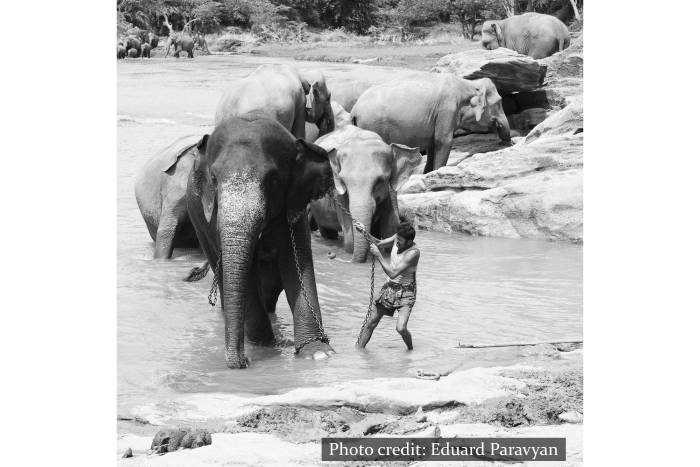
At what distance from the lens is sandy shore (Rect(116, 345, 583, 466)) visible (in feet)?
16.7

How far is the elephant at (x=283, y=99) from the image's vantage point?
12258mm

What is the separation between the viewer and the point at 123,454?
519cm

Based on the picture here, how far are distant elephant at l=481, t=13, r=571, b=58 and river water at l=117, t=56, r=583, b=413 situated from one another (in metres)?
8.76

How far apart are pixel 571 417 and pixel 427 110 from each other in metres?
9.75

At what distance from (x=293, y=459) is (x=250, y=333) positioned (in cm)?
215

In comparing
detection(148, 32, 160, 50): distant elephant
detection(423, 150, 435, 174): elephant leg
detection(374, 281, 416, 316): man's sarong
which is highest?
detection(148, 32, 160, 50): distant elephant

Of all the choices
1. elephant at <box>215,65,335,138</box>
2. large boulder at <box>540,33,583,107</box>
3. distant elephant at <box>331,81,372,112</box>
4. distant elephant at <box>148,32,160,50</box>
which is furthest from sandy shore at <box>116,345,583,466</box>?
distant elephant at <box>148,32,160,50</box>

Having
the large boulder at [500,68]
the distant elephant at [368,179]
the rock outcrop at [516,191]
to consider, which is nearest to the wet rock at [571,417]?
the distant elephant at [368,179]

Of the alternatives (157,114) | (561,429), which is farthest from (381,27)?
(561,429)

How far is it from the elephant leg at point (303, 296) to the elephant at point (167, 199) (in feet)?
8.73

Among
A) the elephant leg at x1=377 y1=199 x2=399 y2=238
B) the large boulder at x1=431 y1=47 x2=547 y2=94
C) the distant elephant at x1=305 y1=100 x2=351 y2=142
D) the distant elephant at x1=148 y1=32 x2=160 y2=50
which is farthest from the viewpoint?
the distant elephant at x1=148 y1=32 x2=160 y2=50

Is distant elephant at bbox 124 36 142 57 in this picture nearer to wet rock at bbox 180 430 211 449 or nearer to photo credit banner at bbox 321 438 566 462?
wet rock at bbox 180 430 211 449

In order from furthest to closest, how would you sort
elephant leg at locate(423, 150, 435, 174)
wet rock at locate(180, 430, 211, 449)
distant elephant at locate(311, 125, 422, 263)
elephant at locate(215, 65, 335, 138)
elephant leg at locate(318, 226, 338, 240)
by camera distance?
elephant leg at locate(423, 150, 435, 174), elephant at locate(215, 65, 335, 138), elephant leg at locate(318, 226, 338, 240), distant elephant at locate(311, 125, 422, 263), wet rock at locate(180, 430, 211, 449)

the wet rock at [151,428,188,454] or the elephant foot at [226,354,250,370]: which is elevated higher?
the wet rock at [151,428,188,454]
